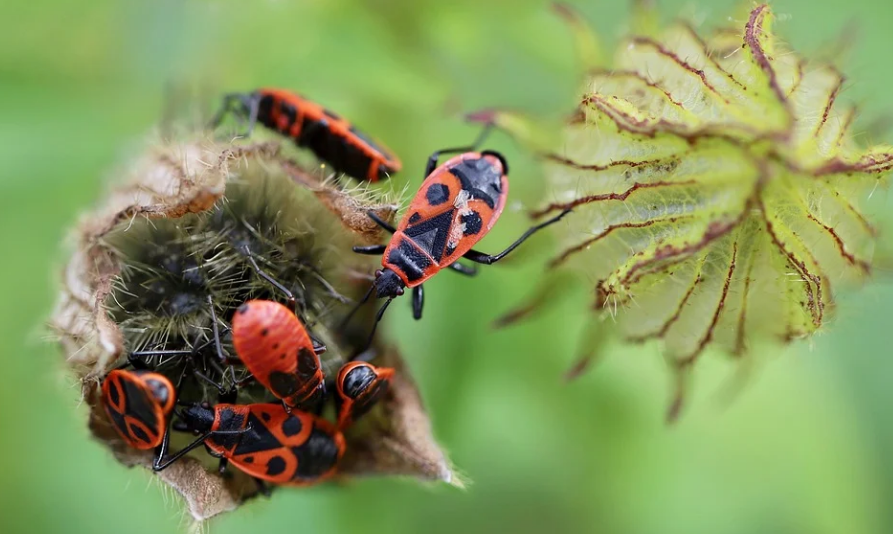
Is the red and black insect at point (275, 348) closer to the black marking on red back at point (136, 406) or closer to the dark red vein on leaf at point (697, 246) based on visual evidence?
the black marking on red back at point (136, 406)

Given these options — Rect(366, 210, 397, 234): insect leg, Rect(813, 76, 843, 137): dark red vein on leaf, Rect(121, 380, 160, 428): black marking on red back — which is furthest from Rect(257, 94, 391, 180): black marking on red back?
Rect(813, 76, 843, 137): dark red vein on leaf

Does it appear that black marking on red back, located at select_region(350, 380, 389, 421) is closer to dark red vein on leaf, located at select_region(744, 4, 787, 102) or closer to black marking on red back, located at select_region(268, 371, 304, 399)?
black marking on red back, located at select_region(268, 371, 304, 399)

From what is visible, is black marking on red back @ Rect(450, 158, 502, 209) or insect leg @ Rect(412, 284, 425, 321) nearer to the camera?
black marking on red back @ Rect(450, 158, 502, 209)

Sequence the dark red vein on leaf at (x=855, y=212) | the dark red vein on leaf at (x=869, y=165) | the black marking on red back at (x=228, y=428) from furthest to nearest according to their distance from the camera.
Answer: the black marking on red back at (x=228, y=428) → the dark red vein on leaf at (x=855, y=212) → the dark red vein on leaf at (x=869, y=165)

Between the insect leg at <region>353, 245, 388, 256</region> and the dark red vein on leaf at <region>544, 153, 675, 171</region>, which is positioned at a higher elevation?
the dark red vein on leaf at <region>544, 153, 675, 171</region>

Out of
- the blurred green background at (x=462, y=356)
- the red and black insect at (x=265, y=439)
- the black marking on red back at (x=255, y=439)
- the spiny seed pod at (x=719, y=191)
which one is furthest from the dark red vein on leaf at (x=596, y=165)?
the black marking on red back at (x=255, y=439)

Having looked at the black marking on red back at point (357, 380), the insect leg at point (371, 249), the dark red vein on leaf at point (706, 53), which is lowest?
the black marking on red back at point (357, 380)
